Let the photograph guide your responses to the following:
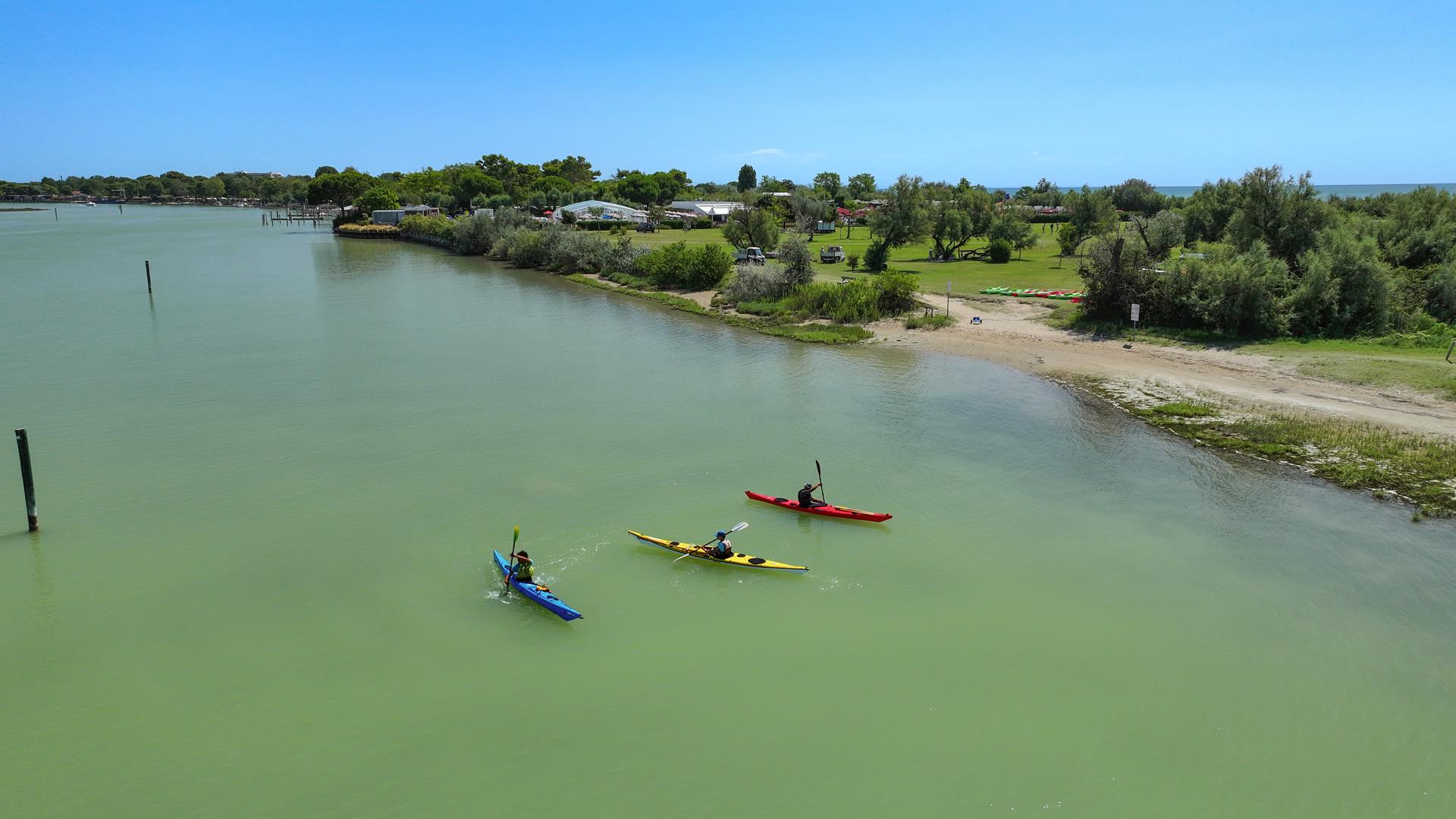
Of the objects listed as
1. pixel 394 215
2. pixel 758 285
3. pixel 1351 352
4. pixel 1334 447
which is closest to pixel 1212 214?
pixel 1351 352

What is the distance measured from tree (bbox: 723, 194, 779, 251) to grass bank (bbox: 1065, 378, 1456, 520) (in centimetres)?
3828

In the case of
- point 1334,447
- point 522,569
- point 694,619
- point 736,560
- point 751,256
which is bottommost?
point 694,619

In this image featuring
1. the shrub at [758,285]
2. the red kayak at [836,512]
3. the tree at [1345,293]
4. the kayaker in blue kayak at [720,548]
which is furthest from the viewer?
the shrub at [758,285]

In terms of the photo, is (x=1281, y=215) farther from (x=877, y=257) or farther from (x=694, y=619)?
(x=694, y=619)

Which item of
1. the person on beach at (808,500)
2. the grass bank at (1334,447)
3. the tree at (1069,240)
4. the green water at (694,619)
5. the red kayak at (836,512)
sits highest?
the tree at (1069,240)

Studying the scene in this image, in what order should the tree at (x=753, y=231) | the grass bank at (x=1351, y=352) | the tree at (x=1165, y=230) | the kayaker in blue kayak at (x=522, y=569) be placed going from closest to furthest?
the kayaker in blue kayak at (x=522, y=569)
the grass bank at (x=1351, y=352)
the tree at (x=1165, y=230)
the tree at (x=753, y=231)

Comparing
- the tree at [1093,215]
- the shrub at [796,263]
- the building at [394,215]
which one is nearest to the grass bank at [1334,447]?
the shrub at [796,263]

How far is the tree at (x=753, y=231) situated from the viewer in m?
63.2

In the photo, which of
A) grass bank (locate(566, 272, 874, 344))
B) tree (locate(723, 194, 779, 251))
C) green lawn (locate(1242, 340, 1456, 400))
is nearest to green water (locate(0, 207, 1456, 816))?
green lawn (locate(1242, 340, 1456, 400))

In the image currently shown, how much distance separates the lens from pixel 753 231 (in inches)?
2496

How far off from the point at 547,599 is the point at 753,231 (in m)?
50.3

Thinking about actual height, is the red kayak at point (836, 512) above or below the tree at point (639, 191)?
below

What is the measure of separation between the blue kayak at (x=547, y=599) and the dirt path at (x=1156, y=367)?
73.1 feet

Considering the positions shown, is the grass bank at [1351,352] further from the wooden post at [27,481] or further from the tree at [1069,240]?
the wooden post at [27,481]
